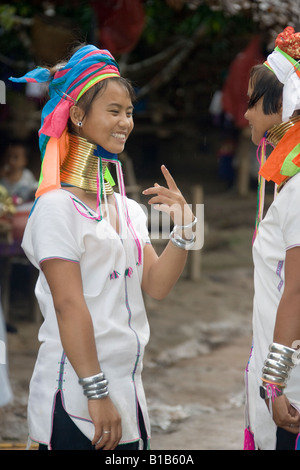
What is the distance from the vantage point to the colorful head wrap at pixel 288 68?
1816 millimetres

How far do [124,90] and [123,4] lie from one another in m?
3.71

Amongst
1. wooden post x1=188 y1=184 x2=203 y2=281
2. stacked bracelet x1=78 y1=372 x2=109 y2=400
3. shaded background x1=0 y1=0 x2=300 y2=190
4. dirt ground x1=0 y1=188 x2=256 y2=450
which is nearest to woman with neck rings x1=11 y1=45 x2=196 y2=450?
stacked bracelet x1=78 y1=372 x2=109 y2=400

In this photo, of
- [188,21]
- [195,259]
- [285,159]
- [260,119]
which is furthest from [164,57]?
[285,159]

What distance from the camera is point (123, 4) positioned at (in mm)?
5312

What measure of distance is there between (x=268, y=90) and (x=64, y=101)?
1.90 feet

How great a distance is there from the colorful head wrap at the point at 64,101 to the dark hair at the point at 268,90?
41cm

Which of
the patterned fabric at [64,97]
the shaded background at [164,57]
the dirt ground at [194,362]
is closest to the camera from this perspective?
the patterned fabric at [64,97]

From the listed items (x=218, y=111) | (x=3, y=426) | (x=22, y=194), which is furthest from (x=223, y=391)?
(x=218, y=111)

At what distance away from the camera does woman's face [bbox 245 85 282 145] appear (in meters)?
1.92

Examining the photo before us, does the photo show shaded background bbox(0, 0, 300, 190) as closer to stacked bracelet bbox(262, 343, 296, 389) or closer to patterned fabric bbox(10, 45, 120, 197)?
patterned fabric bbox(10, 45, 120, 197)

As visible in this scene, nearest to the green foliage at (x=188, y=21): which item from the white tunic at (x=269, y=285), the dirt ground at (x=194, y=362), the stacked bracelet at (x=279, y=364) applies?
the dirt ground at (x=194, y=362)

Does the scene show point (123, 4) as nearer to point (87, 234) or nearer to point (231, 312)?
point (231, 312)

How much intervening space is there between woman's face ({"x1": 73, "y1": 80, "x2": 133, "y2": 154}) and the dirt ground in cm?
148

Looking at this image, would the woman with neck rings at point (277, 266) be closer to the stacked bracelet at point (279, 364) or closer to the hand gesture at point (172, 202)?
the stacked bracelet at point (279, 364)
